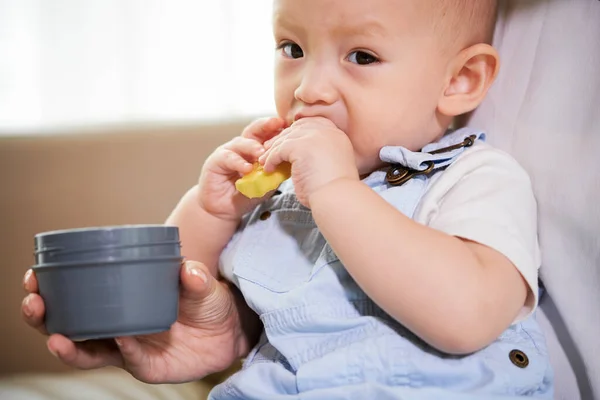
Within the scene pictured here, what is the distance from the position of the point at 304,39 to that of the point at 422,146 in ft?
0.70

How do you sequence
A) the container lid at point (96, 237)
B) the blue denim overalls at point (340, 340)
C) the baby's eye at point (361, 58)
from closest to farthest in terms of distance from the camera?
1. the container lid at point (96, 237)
2. the blue denim overalls at point (340, 340)
3. the baby's eye at point (361, 58)

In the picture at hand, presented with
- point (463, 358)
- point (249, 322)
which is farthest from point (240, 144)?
point (463, 358)

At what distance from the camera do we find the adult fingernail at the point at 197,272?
834 millimetres

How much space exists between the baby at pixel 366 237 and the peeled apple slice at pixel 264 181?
1.1 inches

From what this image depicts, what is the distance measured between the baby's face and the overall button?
0.30 metres

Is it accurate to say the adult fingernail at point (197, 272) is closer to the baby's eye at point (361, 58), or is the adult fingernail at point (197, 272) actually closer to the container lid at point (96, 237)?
the container lid at point (96, 237)

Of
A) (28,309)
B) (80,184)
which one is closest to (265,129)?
(28,309)

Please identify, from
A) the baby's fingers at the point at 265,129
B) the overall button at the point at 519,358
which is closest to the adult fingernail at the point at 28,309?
the baby's fingers at the point at 265,129

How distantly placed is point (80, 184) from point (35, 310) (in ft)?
2.93

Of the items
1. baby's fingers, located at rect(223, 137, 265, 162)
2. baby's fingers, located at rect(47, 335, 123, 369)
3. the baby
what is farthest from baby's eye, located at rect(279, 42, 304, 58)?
baby's fingers, located at rect(47, 335, 123, 369)

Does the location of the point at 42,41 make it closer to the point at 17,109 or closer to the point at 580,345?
the point at 17,109

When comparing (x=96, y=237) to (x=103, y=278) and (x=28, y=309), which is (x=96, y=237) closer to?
(x=103, y=278)

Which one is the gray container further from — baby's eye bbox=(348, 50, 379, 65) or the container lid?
baby's eye bbox=(348, 50, 379, 65)

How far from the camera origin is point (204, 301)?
0.96m
